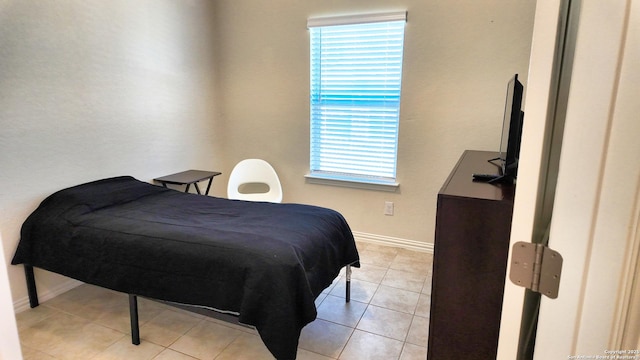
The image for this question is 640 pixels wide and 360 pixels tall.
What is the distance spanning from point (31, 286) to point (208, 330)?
1.27m

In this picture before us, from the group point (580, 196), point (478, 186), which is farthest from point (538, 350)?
point (478, 186)

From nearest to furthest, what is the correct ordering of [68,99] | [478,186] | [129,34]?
[478,186] < [68,99] < [129,34]

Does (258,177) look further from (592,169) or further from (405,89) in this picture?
(592,169)

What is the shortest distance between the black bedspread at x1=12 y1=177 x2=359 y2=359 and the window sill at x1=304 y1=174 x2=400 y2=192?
114cm

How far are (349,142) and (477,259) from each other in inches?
96.1

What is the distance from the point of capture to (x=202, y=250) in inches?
73.8

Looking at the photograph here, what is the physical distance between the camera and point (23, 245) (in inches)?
90.6

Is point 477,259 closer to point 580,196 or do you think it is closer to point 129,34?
point 580,196

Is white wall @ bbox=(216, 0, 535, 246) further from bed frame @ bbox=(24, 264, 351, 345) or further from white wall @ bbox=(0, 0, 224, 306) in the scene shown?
bed frame @ bbox=(24, 264, 351, 345)

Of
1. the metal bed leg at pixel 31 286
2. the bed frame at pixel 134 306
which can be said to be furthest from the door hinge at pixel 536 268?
the metal bed leg at pixel 31 286

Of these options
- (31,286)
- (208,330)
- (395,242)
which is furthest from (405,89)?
(31,286)

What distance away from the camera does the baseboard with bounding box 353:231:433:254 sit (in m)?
3.41

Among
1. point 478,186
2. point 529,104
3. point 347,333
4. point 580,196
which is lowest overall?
point 347,333

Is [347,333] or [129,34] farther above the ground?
[129,34]
